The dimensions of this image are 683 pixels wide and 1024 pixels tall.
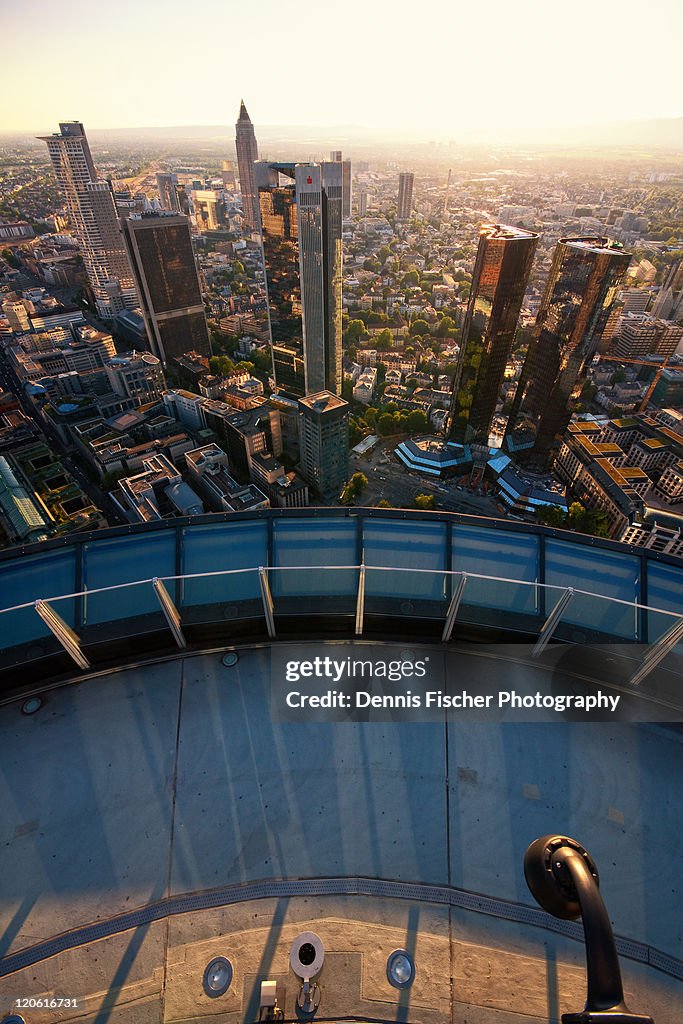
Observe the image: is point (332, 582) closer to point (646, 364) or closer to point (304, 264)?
point (304, 264)

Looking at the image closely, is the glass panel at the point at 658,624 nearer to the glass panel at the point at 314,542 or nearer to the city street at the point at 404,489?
the glass panel at the point at 314,542

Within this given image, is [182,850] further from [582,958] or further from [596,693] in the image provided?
[596,693]

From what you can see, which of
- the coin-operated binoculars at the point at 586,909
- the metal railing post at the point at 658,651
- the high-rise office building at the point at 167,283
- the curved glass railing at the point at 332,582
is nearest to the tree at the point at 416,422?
the high-rise office building at the point at 167,283

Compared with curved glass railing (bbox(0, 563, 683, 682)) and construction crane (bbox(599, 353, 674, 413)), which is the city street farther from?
curved glass railing (bbox(0, 563, 683, 682))

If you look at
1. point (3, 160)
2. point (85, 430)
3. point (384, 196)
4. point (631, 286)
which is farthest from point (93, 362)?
point (3, 160)

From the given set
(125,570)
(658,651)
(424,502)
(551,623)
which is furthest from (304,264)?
(658,651)
